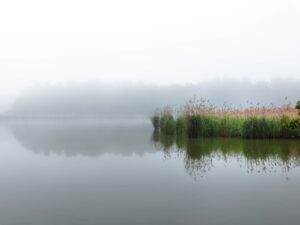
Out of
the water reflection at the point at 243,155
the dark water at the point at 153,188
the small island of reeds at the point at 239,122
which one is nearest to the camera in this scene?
the dark water at the point at 153,188

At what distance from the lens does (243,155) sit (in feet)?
33.0

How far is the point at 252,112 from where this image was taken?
15211 millimetres

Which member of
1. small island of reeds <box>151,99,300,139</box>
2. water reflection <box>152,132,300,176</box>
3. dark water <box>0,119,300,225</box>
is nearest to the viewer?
dark water <box>0,119,300,225</box>

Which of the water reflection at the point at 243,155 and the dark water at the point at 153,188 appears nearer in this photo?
the dark water at the point at 153,188

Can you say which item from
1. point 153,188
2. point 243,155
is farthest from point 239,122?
point 153,188

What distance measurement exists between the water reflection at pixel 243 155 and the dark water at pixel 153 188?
0.02 m

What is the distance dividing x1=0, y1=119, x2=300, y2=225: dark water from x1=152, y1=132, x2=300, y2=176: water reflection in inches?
0.9

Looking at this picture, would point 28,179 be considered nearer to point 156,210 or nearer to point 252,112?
point 156,210

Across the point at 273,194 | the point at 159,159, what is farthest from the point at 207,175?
the point at 159,159

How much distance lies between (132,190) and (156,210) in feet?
4.13

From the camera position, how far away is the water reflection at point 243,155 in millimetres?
8164

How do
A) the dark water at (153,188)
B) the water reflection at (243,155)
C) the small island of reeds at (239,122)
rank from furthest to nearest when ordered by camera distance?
1. the small island of reeds at (239,122)
2. the water reflection at (243,155)
3. the dark water at (153,188)

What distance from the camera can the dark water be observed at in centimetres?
454

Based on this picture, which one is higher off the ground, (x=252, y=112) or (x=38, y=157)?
(x=252, y=112)
